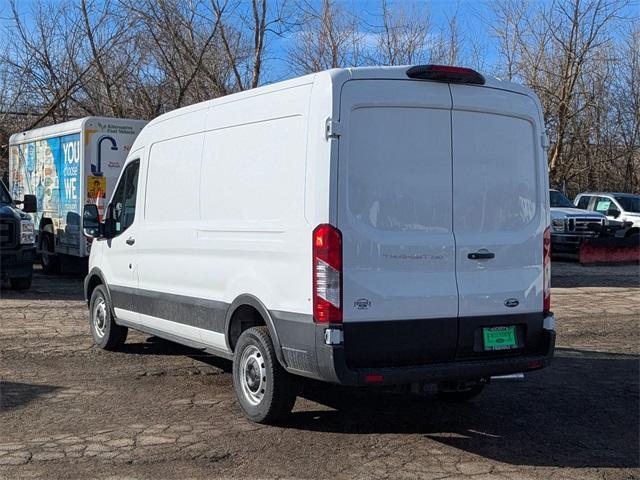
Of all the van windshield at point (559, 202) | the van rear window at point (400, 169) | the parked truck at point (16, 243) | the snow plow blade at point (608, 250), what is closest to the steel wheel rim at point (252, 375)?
the van rear window at point (400, 169)

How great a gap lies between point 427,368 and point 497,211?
1.31 meters

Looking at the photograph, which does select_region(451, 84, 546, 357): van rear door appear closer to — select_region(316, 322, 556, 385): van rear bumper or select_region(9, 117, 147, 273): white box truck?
select_region(316, 322, 556, 385): van rear bumper

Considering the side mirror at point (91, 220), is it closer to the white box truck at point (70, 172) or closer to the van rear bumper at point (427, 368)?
the van rear bumper at point (427, 368)

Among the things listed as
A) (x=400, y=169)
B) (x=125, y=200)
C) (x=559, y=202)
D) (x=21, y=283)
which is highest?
(x=559, y=202)

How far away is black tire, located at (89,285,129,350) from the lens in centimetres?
888

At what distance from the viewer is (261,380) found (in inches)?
242

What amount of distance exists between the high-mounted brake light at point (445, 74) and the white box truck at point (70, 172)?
10.3 metres

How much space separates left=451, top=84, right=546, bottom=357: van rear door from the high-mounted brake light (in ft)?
0.20

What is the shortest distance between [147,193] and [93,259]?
1.75m

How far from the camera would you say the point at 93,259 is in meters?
9.27

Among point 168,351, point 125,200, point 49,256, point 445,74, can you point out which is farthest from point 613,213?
point 445,74

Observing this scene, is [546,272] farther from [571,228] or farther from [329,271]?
[571,228]

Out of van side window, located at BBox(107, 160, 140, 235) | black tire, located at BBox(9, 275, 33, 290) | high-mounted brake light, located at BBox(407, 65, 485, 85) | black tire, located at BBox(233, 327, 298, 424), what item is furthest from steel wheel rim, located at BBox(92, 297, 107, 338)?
black tire, located at BBox(9, 275, 33, 290)

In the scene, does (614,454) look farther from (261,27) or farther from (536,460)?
(261,27)
